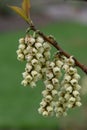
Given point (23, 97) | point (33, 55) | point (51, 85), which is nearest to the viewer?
point (33, 55)

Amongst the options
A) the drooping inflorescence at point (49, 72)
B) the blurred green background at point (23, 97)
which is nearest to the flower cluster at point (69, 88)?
the drooping inflorescence at point (49, 72)

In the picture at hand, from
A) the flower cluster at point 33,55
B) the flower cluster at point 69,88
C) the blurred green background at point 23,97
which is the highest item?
the blurred green background at point 23,97

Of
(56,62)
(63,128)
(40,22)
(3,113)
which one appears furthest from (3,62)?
(56,62)

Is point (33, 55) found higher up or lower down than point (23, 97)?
lower down

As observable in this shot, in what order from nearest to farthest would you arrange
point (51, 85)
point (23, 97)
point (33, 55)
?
point (33, 55)
point (51, 85)
point (23, 97)

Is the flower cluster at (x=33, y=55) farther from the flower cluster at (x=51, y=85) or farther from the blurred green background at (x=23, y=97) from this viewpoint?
the blurred green background at (x=23, y=97)

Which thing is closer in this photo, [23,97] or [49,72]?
[49,72]

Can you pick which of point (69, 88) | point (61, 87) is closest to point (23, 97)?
A: point (61, 87)

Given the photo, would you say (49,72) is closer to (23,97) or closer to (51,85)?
(51,85)
